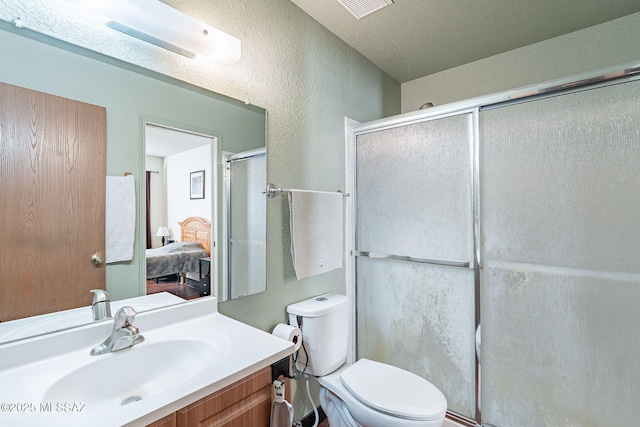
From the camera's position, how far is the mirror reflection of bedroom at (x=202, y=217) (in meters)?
1.12

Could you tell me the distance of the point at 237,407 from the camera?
0.83m

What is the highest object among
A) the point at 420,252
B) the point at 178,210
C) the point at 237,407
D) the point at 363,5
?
the point at 363,5

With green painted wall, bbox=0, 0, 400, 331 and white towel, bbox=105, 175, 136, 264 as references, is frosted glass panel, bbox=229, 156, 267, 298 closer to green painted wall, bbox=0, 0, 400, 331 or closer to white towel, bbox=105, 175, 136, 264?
green painted wall, bbox=0, 0, 400, 331

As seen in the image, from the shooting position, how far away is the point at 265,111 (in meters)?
1.49

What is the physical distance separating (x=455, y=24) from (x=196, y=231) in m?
1.89

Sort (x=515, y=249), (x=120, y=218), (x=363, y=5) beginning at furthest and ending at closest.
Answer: (x=363, y=5) → (x=515, y=249) → (x=120, y=218)

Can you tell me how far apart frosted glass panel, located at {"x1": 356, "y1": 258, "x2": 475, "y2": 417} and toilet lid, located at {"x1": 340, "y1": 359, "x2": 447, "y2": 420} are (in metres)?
0.40

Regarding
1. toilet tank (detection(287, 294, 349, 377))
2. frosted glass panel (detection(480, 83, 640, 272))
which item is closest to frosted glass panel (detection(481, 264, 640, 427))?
frosted glass panel (detection(480, 83, 640, 272))

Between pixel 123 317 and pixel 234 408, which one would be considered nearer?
pixel 234 408

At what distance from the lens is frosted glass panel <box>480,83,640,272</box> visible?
1248 mm

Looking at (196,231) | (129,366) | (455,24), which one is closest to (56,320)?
(129,366)

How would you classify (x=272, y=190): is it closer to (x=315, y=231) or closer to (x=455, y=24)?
(x=315, y=231)

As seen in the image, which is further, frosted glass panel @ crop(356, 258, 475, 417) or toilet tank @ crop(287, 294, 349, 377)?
frosted glass panel @ crop(356, 258, 475, 417)

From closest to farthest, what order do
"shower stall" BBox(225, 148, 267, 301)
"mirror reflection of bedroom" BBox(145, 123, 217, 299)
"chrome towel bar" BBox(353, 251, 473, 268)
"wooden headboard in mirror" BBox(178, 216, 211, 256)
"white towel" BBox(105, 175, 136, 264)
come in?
"white towel" BBox(105, 175, 136, 264) < "mirror reflection of bedroom" BBox(145, 123, 217, 299) < "wooden headboard in mirror" BBox(178, 216, 211, 256) < "shower stall" BBox(225, 148, 267, 301) < "chrome towel bar" BBox(353, 251, 473, 268)
